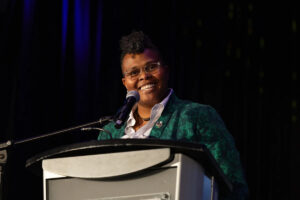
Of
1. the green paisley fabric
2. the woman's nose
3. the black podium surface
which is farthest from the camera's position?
the woman's nose

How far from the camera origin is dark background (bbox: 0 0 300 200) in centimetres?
336

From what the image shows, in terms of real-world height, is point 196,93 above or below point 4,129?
above

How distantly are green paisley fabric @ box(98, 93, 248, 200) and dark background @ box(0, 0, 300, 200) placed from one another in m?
1.00

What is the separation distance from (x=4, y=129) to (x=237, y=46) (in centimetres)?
170

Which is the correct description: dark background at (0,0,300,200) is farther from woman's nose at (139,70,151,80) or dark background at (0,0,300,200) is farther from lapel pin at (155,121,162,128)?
lapel pin at (155,121,162,128)

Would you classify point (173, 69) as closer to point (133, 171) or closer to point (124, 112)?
point (124, 112)

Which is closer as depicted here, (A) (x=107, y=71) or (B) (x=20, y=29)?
(B) (x=20, y=29)

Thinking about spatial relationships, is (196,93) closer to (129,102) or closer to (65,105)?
(65,105)

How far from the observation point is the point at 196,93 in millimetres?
3857

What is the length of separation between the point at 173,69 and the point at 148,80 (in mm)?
1287

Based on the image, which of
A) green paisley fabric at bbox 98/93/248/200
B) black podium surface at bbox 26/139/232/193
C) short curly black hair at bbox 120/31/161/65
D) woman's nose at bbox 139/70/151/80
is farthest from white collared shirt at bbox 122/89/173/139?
black podium surface at bbox 26/139/232/193

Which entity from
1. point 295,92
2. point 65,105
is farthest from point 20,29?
point 295,92

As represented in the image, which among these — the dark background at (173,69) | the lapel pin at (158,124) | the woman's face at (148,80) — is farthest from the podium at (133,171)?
A: the dark background at (173,69)

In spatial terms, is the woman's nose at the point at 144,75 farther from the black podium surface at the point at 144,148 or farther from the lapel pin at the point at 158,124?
the black podium surface at the point at 144,148
